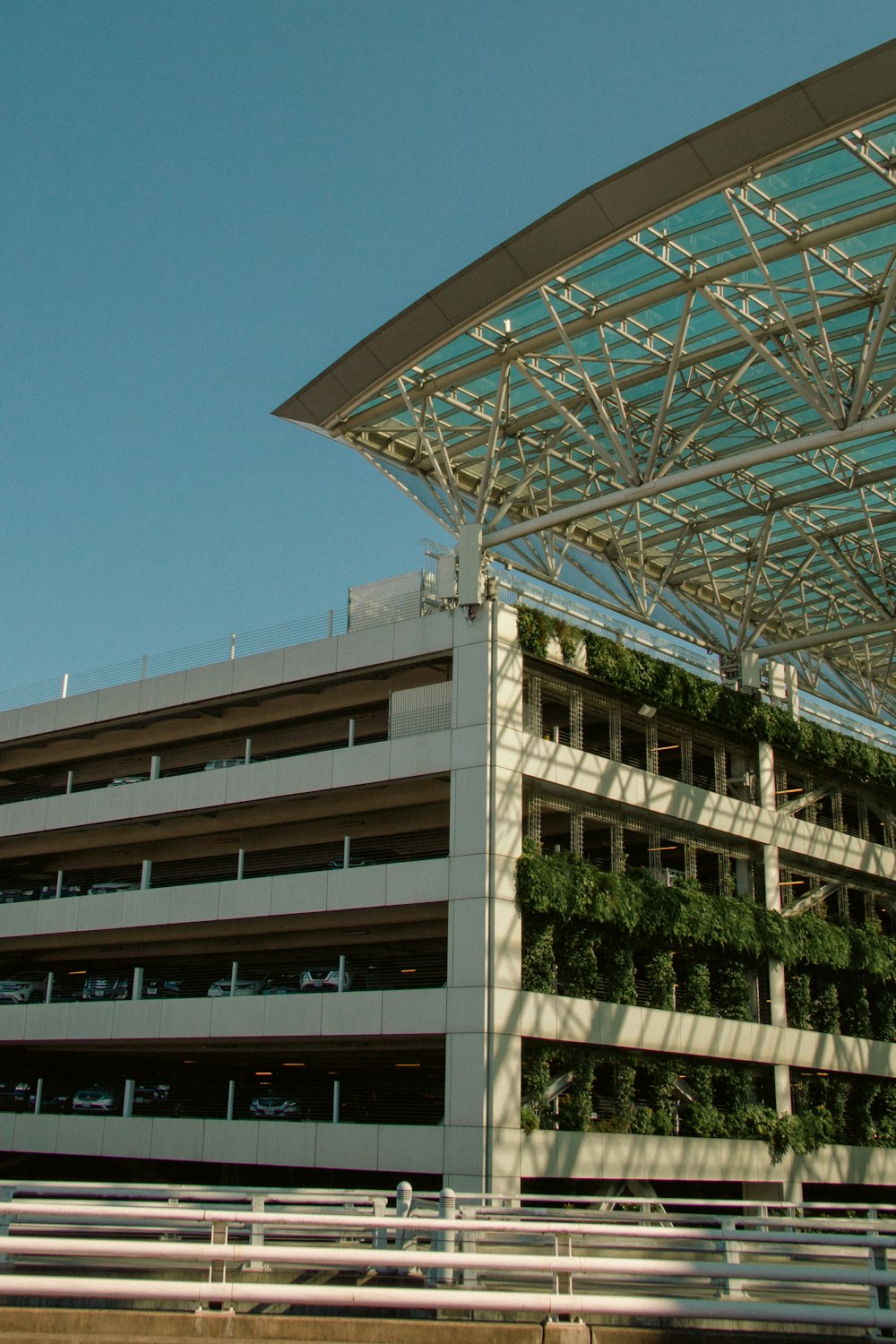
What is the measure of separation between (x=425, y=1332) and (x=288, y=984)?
29.0 meters

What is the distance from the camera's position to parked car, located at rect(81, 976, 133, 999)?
4053 centimetres

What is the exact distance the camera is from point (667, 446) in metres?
41.8

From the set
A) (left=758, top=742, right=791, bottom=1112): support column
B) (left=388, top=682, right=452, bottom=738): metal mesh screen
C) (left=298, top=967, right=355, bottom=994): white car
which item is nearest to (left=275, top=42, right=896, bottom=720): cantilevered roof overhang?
(left=758, top=742, right=791, bottom=1112): support column

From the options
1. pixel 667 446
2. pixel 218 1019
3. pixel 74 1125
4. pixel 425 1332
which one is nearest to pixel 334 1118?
pixel 218 1019

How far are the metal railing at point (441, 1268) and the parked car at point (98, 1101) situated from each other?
19191 mm

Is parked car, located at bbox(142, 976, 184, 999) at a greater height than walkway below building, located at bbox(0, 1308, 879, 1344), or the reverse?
parked car, located at bbox(142, 976, 184, 999)

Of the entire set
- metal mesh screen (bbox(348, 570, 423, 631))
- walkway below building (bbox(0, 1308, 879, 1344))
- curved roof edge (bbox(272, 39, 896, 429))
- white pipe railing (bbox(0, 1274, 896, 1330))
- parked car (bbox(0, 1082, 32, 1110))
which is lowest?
walkway below building (bbox(0, 1308, 879, 1344))

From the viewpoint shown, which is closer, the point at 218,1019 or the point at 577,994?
the point at 577,994

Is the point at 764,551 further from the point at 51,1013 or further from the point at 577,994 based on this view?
the point at 51,1013

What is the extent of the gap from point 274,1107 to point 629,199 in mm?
24017

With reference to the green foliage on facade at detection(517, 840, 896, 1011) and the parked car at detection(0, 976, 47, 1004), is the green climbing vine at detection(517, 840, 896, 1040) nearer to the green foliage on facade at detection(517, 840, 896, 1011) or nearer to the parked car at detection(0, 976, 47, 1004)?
the green foliage on facade at detection(517, 840, 896, 1011)

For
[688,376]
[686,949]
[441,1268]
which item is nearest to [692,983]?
[686,949]

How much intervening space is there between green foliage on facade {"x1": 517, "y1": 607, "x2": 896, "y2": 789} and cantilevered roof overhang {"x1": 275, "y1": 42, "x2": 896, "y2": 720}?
237 cm

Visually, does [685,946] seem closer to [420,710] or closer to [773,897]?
[773,897]
